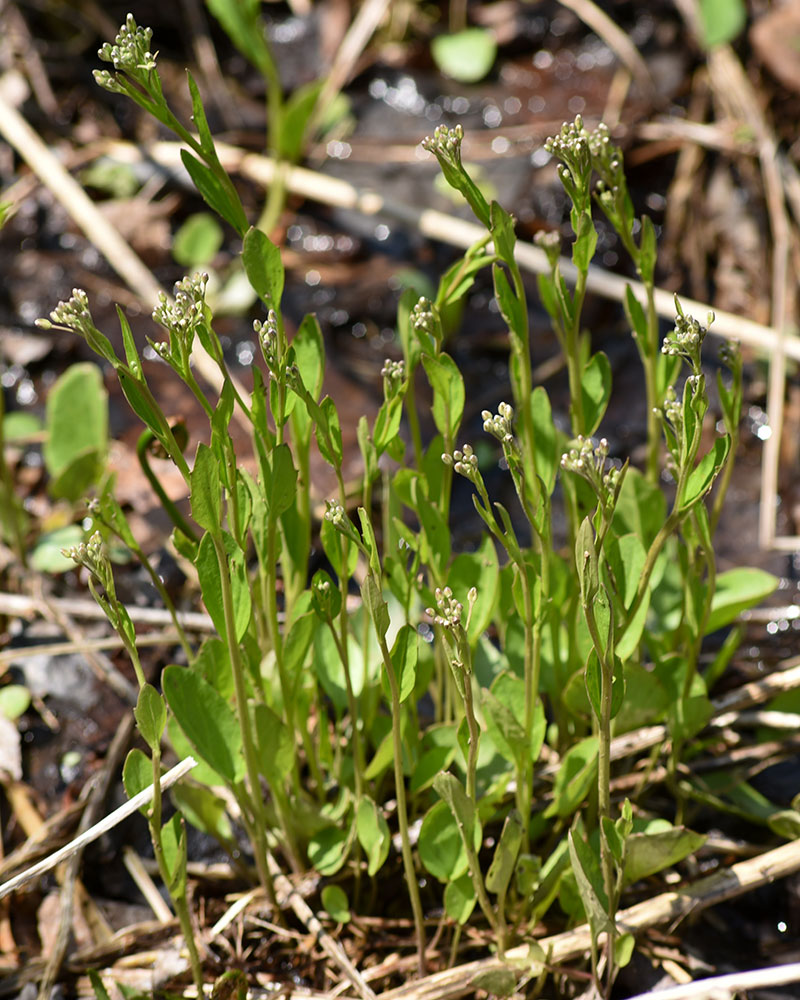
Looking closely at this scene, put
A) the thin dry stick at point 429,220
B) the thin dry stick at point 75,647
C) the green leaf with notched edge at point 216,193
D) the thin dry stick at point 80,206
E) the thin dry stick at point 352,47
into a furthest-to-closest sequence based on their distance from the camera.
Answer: the thin dry stick at point 352,47, the thin dry stick at point 80,206, the thin dry stick at point 429,220, the thin dry stick at point 75,647, the green leaf with notched edge at point 216,193

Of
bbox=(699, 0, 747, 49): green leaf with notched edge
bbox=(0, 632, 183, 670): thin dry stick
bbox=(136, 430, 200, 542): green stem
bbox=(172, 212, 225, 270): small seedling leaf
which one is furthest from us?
bbox=(699, 0, 747, 49): green leaf with notched edge

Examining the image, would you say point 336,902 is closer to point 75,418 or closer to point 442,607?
point 442,607

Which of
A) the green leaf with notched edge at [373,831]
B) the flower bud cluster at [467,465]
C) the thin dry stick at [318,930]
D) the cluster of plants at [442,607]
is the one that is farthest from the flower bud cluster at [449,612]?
the thin dry stick at [318,930]

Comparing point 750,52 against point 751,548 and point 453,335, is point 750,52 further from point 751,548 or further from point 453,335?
point 751,548

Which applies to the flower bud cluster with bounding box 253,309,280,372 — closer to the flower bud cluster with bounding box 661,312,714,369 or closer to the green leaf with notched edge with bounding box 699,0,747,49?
the flower bud cluster with bounding box 661,312,714,369

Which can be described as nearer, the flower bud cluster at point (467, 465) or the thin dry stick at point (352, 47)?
the flower bud cluster at point (467, 465)

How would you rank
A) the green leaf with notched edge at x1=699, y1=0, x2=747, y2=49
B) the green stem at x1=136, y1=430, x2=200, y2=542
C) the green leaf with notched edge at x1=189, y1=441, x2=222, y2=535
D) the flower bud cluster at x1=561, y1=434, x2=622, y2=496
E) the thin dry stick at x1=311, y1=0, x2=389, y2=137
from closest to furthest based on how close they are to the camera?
the flower bud cluster at x1=561, y1=434, x2=622, y2=496, the green leaf with notched edge at x1=189, y1=441, x2=222, y2=535, the green stem at x1=136, y1=430, x2=200, y2=542, the green leaf with notched edge at x1=699, y1=0, x2=747, y2=49, the thin dry stick at x1=311, y1=0, x2=389, y2=137

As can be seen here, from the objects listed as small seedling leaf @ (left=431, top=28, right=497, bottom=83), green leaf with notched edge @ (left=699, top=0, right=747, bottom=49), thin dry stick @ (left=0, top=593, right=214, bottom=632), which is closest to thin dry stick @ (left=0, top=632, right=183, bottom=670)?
thin dry stick @ (left=0, top=593, right=214, bottom=632)

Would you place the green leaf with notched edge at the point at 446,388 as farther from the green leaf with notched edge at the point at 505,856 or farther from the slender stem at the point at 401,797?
the green leaf with notched edge at the point at 505,856
